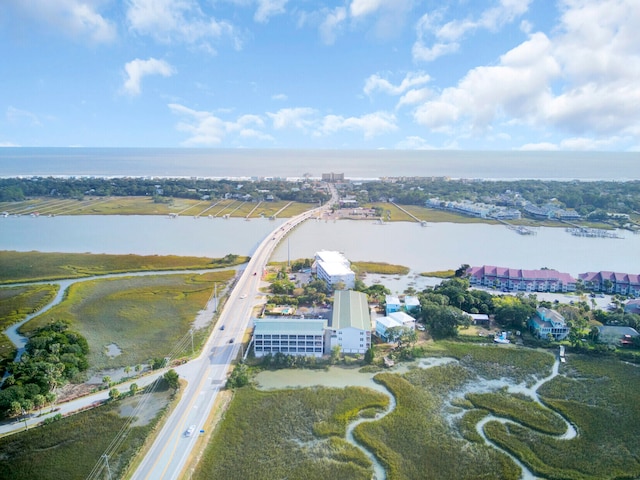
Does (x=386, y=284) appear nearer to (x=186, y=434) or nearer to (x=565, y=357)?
(x=565, y=357)

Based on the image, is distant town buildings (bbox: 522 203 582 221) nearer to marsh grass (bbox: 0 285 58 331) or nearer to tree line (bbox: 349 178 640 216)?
tree line (bbox: 349 178 640 216)

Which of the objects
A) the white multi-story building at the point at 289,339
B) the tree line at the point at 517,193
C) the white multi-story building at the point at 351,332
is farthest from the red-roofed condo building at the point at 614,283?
the tree line at the point at 517,193

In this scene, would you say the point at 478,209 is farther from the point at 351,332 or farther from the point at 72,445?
the point at 72,445

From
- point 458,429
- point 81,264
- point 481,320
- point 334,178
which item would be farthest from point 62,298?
point 334,178

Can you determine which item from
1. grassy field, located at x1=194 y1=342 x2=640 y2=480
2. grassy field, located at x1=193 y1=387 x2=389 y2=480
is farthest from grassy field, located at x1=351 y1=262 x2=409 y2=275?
grassy field, located at x1=193 y1=387 x2=389 y2=480

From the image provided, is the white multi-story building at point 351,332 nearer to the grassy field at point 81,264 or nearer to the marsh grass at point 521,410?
the marsh grass at point 521,410

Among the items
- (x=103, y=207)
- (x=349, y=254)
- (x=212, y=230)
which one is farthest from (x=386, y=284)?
(x=103, y=207)
